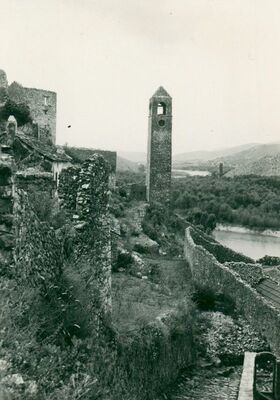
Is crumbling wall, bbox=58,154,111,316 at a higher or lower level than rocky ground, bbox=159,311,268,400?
higher

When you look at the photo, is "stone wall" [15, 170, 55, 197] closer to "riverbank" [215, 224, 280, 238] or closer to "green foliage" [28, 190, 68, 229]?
"green foliage" [28, 190, 68, 229]

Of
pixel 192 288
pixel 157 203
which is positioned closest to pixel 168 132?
pixel 157 203

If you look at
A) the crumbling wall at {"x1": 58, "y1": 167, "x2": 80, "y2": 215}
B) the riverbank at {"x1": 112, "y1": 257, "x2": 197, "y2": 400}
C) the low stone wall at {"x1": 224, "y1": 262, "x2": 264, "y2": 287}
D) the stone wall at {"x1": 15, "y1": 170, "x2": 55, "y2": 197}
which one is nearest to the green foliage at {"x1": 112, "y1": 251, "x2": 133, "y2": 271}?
the riverbank at {"x1": 112, "y1": 257, "x2": 197, "y2": 400}

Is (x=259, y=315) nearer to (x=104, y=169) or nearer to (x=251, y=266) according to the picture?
(x=251, y=266)

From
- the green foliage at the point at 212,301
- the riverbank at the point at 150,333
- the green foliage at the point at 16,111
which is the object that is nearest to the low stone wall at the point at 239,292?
the green foliage at the point at 212,301

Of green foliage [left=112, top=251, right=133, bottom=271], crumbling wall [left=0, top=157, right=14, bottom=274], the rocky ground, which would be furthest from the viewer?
green foliage [left=112, top=251, right=133, bottom=271]

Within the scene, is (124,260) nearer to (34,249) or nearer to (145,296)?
(145,296)

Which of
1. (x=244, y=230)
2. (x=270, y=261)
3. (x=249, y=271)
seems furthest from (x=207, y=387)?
(x=244, y=230)
